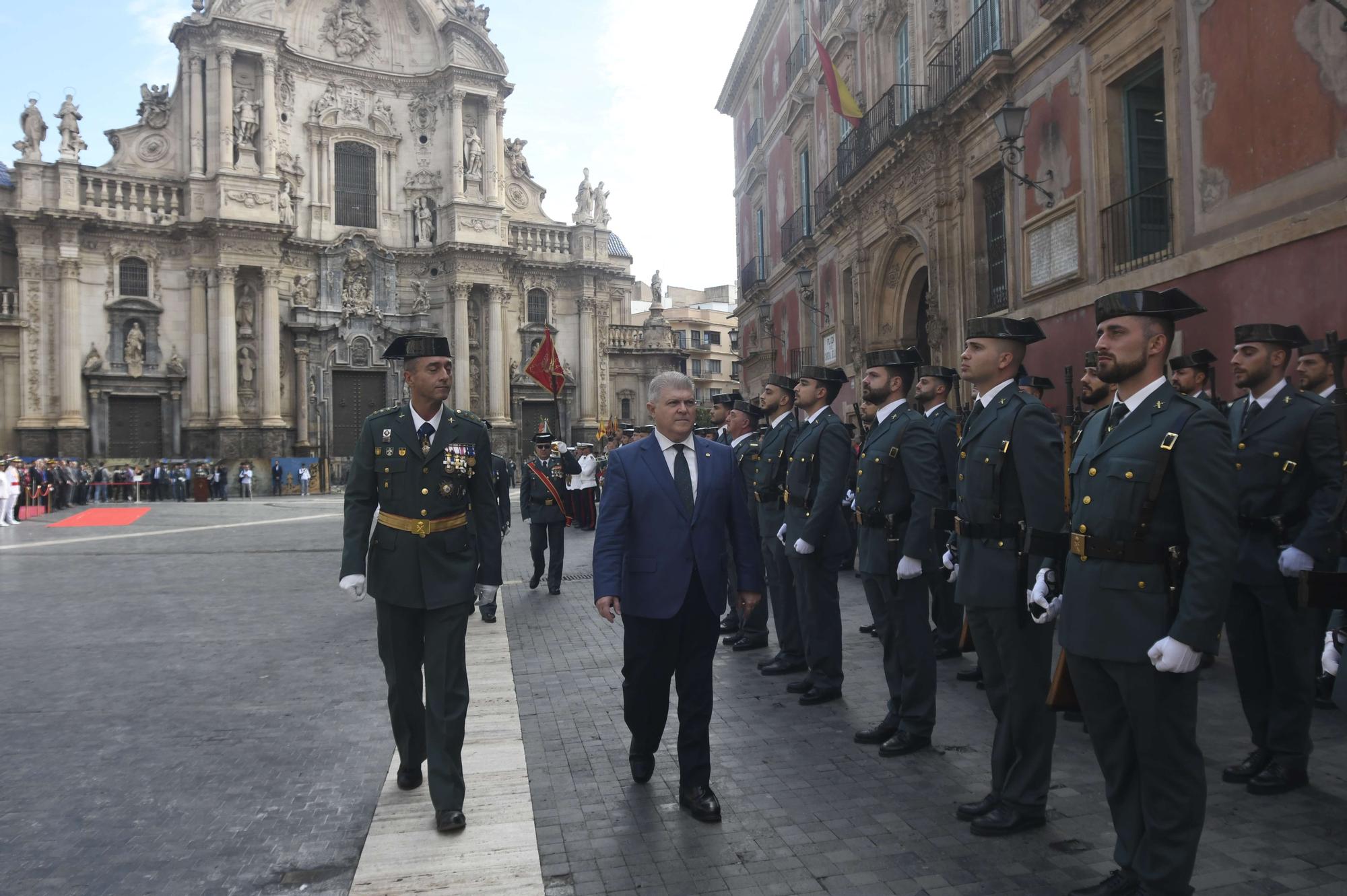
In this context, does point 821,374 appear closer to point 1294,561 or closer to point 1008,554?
point 1008,554

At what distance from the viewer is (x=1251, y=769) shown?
471 centimetres

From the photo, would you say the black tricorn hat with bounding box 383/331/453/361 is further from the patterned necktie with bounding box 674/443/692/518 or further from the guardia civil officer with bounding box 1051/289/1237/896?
the guardia civil officer with bounding box 1051/289/1237/896

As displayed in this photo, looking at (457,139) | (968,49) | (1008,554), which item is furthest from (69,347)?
(1008,554)

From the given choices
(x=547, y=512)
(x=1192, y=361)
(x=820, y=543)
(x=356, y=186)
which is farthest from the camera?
(x=356, y=186)

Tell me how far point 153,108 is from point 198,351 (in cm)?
945

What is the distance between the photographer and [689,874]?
3.88 meters

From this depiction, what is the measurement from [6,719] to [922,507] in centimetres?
586

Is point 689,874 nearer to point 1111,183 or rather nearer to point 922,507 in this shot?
point 922,507

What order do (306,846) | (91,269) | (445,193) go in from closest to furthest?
(306,846)
(91,269)
(445,193)

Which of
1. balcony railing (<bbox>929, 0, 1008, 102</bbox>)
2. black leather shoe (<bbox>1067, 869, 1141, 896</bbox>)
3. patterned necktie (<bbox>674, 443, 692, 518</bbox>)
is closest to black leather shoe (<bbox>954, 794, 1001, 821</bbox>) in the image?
black leather shoe (<bbox>1067, 869, 1141, 896</bbox>)

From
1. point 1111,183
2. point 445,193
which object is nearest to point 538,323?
point 445,193

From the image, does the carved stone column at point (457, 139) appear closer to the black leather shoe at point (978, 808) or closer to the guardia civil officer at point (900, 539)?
the guardia civil officer at point (900, 539)

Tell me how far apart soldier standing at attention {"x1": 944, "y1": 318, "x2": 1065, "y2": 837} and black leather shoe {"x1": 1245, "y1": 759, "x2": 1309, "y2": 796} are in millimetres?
994

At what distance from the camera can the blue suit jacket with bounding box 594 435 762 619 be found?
468 cm
